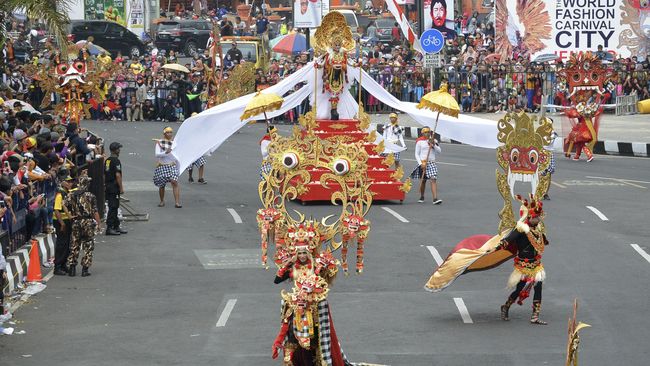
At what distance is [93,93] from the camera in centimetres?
2902

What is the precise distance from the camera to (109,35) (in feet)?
198

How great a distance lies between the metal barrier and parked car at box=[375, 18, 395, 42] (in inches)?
701

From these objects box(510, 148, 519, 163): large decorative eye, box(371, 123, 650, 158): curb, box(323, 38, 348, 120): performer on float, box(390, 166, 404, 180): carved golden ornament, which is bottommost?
box(371, 123, 650, 158): curb

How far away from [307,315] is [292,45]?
138 feet

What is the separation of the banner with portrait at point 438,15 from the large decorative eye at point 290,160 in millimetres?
30388

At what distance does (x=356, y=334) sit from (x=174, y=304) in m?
3.21

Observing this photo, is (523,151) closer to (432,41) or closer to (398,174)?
(398,174)

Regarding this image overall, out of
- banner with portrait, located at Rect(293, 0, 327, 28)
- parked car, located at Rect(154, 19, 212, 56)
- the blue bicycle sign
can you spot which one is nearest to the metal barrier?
the blue bicycle sign

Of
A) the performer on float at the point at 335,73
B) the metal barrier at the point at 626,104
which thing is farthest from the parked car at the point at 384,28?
the performer on float at the point at 335,73

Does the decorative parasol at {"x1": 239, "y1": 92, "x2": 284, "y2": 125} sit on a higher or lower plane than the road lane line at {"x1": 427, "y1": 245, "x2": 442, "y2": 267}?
higher

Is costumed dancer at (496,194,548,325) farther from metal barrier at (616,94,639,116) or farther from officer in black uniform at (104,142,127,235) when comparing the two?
metal barrier at (616,94,639,116)

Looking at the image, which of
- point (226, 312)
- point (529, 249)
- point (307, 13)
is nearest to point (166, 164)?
point (226, 312)

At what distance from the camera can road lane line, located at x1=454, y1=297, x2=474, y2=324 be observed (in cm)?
1809

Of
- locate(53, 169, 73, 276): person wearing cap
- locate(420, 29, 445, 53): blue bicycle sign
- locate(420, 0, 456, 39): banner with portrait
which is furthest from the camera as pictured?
locate(420, 0, 456, 39): banner with portrait
